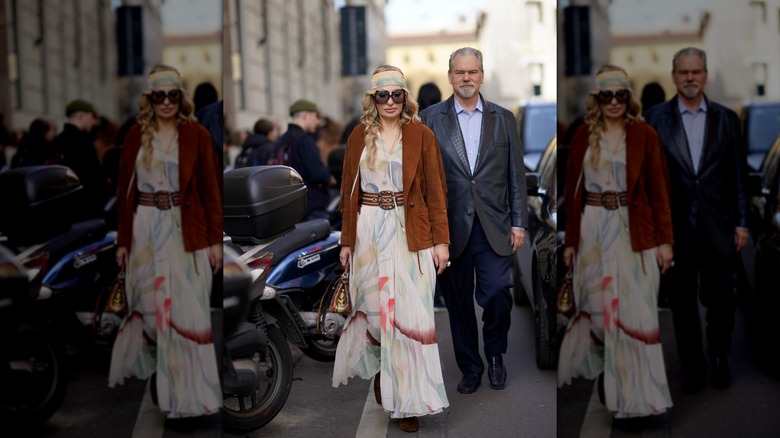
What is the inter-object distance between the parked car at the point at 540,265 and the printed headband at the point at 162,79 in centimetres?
164

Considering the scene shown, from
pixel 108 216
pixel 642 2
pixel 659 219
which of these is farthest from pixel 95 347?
pixel 642 2

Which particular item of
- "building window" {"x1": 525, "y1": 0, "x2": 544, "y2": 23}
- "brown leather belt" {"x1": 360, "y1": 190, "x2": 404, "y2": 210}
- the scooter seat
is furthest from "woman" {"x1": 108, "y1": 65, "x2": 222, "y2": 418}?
"building window" {"x1": 525, "y1": 0, "x2": 544, "y2": 23}

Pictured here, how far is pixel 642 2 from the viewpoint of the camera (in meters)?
3.31

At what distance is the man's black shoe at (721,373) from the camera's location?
342cm

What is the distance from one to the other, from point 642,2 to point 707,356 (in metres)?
1.24

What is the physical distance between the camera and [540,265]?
180 inches

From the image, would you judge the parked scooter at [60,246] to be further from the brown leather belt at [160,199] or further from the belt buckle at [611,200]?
the belt buckle at [611,200]

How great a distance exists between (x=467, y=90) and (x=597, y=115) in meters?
1.30

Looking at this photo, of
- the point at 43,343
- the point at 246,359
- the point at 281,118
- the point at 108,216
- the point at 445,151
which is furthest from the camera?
the point at 281,118

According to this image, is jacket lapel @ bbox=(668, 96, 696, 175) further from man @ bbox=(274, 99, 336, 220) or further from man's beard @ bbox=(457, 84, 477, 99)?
man @ bbox=(274, 99, 336, 220)

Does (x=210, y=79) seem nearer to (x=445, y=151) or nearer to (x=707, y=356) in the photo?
(x=445, y=151)

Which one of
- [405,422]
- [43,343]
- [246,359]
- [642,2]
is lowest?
[405,422]

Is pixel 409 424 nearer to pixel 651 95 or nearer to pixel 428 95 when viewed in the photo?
pixel 428 95

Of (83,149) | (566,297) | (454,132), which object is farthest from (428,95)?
(83,149)
